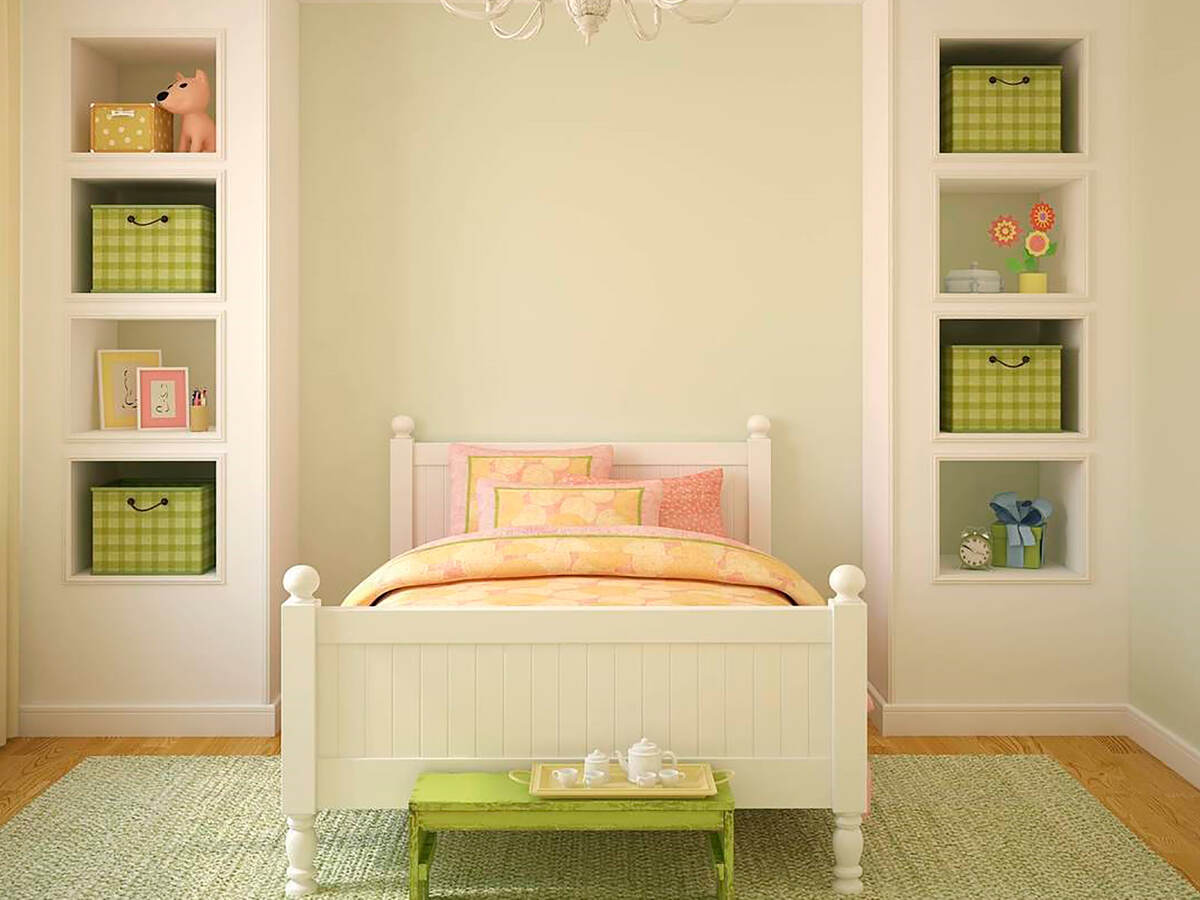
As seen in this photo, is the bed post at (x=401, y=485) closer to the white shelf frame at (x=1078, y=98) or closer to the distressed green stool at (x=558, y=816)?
the distressed green stool at (x=558, y=816)

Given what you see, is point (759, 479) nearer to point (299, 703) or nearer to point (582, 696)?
point (582, 696)

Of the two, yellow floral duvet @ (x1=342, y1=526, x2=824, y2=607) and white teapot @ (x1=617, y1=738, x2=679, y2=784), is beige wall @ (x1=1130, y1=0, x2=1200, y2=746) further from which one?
white teapot @ (x1=617, y1=738, x2=679, y2=784)

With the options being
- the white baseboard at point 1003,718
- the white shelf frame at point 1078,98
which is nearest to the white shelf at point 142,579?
the white baseboard at point 1003,718

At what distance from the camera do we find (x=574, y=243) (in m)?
4.32

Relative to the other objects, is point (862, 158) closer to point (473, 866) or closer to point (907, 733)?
point (907, 733)

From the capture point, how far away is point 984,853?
291 cm

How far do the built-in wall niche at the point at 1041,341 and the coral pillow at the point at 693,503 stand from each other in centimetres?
76

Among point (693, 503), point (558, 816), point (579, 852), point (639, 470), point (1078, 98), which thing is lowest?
point (579, 852)

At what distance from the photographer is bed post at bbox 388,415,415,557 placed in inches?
167

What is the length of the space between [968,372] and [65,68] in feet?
10.1

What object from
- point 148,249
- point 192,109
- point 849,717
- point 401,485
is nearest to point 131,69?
point 192,109

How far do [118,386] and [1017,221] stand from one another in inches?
125

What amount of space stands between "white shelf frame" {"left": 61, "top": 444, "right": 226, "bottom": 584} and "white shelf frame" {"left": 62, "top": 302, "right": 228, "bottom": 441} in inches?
1.2

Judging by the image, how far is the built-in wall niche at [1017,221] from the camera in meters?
3.95
